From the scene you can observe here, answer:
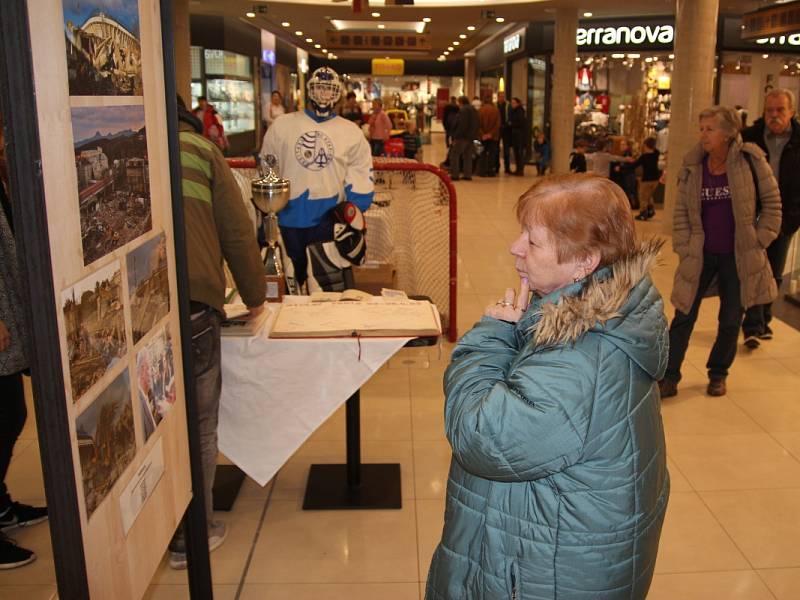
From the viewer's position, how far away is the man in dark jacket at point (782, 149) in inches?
193

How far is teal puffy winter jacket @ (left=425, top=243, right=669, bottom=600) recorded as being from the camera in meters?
1.43

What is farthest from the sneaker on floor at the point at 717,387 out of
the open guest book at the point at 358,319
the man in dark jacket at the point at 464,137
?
the man in dark jacket at the point at 464,137

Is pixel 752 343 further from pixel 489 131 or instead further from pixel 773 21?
pixel 489 131

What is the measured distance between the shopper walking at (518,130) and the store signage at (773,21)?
25.4 feet

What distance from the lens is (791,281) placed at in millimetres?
6992

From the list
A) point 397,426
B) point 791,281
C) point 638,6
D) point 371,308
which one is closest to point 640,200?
point 791,281

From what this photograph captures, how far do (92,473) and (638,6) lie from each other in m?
15.7

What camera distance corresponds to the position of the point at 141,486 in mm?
1710

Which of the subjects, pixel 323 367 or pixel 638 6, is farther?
pixel 638 6

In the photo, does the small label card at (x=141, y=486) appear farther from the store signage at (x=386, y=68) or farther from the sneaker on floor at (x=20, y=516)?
the store signage at (x=386, y=68)

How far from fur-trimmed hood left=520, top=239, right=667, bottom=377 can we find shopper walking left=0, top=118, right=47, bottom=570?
1.54 meters

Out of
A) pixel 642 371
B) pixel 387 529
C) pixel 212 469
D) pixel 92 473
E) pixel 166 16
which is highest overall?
pixel 166 16

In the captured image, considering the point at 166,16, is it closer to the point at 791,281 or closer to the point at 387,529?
the point at 387,529

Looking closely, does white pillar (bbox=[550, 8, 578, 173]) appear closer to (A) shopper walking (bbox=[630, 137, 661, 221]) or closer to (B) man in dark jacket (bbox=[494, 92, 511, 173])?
(B) man in dark jacket (bbox=[494, 92, 511, 173])
